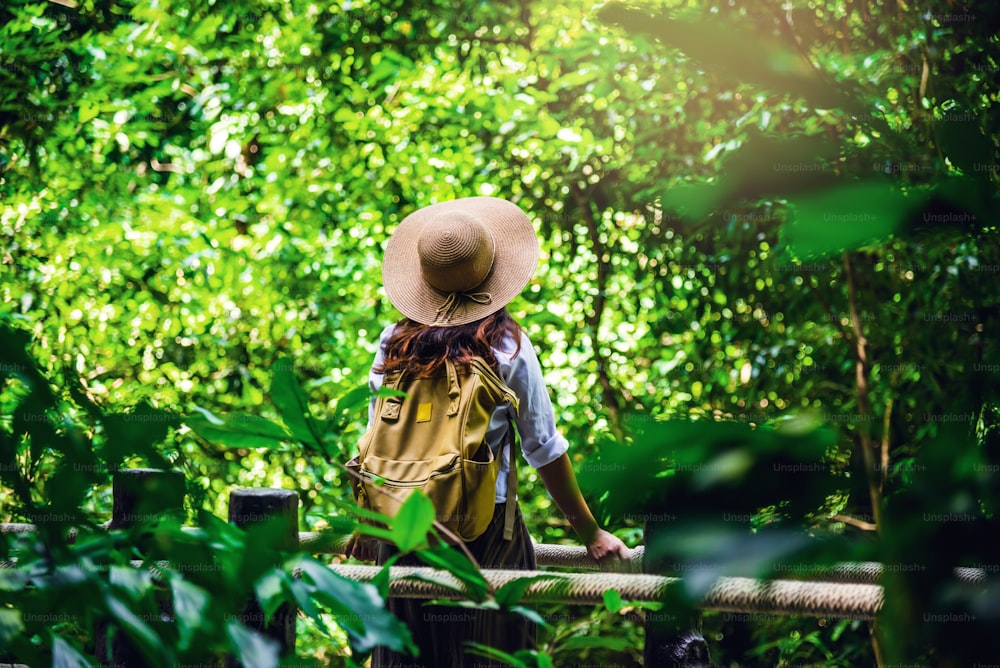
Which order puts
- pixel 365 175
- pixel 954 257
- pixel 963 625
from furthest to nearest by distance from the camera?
pixel 365 175
pixel 954 257
pixel 963 625

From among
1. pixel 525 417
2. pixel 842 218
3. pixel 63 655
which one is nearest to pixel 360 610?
pixel 63 655

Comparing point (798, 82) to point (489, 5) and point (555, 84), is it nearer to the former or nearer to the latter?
point (555, 84)

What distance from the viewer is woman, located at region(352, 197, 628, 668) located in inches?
71.2

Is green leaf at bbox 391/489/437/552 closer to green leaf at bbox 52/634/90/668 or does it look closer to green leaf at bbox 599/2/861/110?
green leaf at bbox 52/634/90/668

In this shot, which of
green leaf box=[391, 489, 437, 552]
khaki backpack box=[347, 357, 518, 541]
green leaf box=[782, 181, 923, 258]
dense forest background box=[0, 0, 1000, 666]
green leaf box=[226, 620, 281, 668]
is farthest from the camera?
dense forest background box=[0, 0, 1000, 666]

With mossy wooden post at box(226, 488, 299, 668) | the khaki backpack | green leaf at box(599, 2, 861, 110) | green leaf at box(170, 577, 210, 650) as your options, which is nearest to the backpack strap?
the khaki backpack

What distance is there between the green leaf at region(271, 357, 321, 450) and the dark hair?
116 centimetres

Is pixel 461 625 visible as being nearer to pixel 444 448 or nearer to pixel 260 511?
pixel 444 448

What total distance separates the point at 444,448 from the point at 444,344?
0.75 feet

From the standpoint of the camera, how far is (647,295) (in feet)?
11.8

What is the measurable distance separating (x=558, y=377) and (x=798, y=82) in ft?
10.8

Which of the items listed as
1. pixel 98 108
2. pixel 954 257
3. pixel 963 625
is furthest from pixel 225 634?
pixel 98 108

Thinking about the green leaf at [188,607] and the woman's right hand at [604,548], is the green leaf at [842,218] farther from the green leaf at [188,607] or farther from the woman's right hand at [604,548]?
the woman's right hand at [604,548]

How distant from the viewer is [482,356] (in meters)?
1.85
